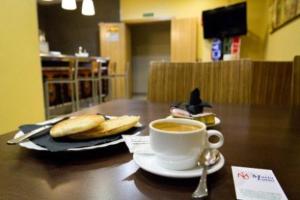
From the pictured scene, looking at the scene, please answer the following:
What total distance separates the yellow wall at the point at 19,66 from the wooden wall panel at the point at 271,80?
1709 mm

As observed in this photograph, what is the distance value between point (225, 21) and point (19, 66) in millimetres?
4311

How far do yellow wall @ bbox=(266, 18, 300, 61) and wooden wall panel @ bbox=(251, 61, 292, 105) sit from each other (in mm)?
1777

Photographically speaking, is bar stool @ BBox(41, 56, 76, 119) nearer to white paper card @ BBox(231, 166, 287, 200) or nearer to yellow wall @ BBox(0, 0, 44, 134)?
yellow wall @ BBox(0, 0, 44, 134)

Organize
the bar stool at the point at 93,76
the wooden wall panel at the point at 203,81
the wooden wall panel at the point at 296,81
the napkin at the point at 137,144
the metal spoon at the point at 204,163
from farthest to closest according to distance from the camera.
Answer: the bar stool at the point at 93,76
the wooden wall panel at the point at 203,81
the wooden wall panel at the point at 296,81
the napkin at the point at 137,144
the metal spoon at the point at 204,163

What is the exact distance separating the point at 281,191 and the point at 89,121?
1.31ft

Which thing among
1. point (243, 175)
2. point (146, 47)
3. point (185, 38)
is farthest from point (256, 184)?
point (146, 47)

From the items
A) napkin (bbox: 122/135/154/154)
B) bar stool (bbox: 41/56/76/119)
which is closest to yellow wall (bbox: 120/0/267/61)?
bar stool (bbox: 41/56/76/119)

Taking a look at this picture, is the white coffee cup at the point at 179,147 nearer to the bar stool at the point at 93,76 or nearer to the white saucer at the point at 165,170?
the white saucer at the point at 165,170

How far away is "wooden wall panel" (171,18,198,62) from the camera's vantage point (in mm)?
5602

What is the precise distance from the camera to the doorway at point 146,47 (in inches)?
275

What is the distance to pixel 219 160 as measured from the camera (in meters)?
0.43

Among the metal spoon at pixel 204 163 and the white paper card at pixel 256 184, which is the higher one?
the metal spoon at pixel 204 163

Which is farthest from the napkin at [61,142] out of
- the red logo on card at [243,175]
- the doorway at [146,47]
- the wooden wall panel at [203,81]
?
the doorway at [146,47]

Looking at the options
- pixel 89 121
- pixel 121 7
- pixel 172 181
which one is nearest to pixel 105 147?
pixel 89 121
